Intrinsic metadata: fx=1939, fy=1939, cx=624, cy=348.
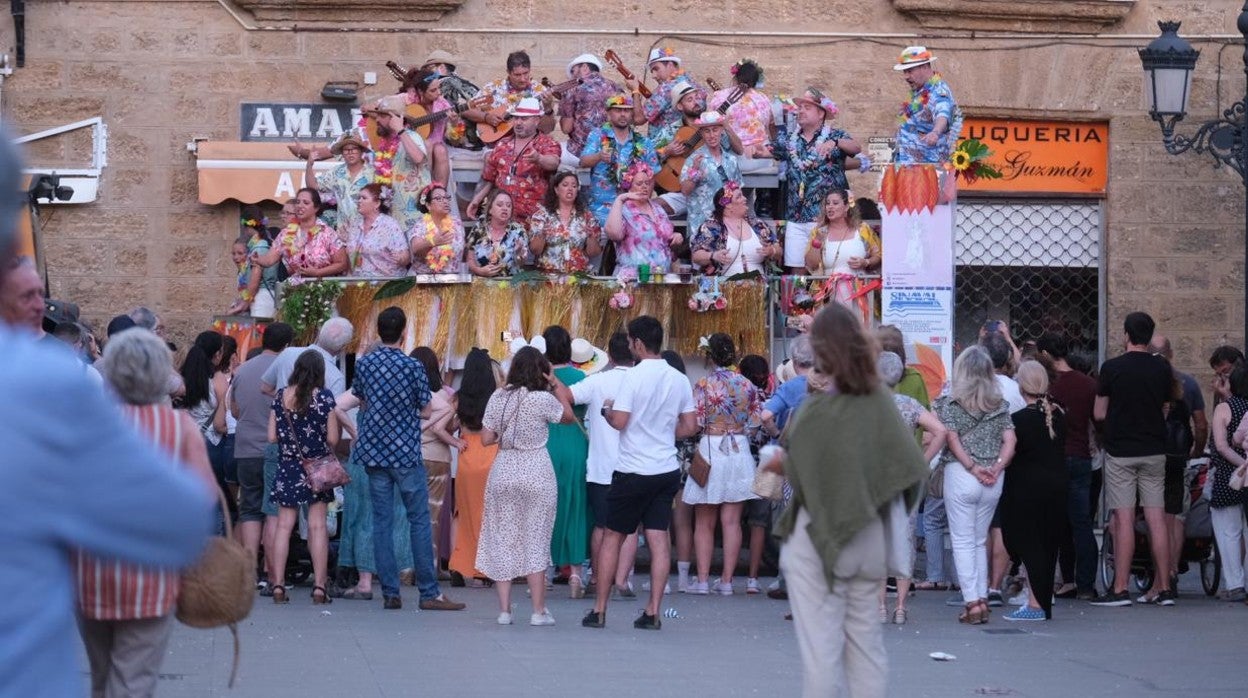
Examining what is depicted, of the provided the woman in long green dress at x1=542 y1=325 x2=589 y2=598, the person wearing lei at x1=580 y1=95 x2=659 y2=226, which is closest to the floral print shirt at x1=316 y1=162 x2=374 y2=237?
the person wearing lei at x1=580 y1=95 x2=659 y2=226

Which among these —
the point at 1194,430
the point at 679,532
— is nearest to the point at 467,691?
the point at 679,532

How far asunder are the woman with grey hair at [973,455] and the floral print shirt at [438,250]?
458 cm

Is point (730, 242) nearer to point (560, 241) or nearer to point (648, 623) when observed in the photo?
point (560, 241)

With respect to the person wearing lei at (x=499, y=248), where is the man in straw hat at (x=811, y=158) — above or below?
above

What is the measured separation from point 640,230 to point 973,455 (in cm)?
418

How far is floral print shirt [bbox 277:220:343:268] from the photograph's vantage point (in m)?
14.8

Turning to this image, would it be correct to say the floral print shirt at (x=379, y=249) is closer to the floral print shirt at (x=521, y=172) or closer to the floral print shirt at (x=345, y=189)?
the floral print shirt at (x=345, y=189)

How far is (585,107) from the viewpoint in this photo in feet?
51.3

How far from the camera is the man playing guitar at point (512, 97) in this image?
1556 centimetres

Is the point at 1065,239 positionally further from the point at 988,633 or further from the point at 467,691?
the point at 467,691

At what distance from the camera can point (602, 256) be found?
15.3 m

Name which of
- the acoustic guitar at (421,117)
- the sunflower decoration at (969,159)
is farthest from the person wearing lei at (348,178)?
the sunflower decoration at (969,159)

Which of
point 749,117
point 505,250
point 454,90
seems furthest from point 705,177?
point 454,90

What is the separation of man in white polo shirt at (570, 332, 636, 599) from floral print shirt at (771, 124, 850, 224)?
3371 millimetres
